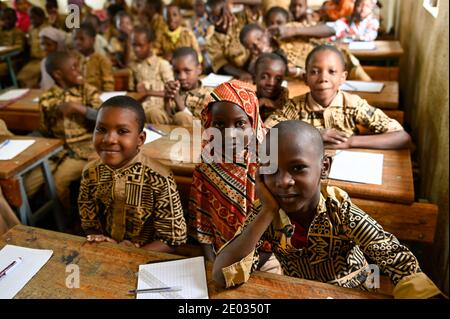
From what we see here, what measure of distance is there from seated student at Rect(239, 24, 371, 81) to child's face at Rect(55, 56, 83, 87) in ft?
4.83

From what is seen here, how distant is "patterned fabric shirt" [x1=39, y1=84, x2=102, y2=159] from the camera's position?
8.48ft

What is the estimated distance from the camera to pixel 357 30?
3.94 metres

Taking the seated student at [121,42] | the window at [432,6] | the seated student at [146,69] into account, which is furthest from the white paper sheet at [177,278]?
the seated student at [121,42]

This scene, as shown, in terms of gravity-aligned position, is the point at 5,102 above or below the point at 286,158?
below

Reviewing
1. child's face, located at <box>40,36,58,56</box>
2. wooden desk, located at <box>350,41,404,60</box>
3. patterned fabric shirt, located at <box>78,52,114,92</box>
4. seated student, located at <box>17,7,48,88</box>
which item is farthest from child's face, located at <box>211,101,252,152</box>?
seated student, located at <box>17,7,48,88</box>

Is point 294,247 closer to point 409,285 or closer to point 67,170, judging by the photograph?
point 409,285

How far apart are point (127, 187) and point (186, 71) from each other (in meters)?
1.35

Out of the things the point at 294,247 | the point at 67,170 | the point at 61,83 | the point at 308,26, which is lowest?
the point at 67,170

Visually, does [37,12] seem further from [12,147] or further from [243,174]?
[243,174]

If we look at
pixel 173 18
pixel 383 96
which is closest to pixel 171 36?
pixel 173 18

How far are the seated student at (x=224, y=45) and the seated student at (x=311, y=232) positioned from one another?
2.65 m
